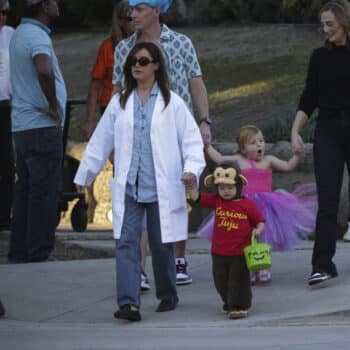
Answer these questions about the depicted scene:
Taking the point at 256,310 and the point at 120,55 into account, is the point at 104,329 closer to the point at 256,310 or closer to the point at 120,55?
the point at 256,310

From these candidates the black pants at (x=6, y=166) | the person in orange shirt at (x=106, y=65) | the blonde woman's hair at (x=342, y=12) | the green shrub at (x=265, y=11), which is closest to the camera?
the blonde woman's hair at (x=342, y=12)

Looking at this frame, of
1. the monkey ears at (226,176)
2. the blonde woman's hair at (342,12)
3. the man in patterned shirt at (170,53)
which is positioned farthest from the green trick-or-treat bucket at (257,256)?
the blonde woman's hair at (342,12)

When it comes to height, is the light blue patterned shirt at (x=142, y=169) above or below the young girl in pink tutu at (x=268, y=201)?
above

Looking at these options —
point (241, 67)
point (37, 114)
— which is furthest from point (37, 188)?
point (241, 67)

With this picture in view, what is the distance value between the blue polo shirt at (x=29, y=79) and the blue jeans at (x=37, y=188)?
0.08 meters

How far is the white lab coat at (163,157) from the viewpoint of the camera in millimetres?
8758

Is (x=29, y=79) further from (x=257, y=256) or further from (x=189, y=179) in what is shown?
(x=257, y=256)

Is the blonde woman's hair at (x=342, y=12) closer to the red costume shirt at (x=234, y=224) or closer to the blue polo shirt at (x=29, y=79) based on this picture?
the red costume shirt at (x=234, y=224)

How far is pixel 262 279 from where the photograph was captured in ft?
32.3

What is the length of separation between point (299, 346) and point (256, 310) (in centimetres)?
124

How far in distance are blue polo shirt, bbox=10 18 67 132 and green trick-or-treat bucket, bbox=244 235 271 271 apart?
8.04 feet

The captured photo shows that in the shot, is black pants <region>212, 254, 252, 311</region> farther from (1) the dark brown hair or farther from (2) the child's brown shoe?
(1) the dark brown hair

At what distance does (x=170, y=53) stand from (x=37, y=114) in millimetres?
1486

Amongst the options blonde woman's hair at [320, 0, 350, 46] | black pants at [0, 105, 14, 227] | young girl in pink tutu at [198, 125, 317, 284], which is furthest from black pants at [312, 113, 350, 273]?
black pants at [0, 105, 14, 227]
